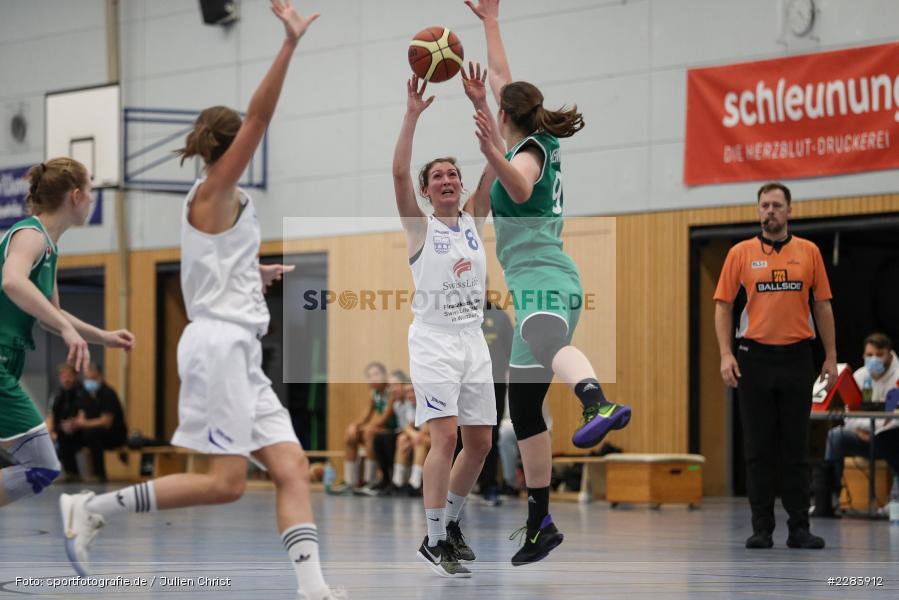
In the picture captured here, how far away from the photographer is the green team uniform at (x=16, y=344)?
5.65 metres

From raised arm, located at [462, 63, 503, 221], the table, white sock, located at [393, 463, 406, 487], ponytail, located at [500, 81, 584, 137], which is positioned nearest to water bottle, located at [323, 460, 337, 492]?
white sock, located at [393, 463, 406, 487]

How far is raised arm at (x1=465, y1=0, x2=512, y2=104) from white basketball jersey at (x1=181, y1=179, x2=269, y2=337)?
224 centimetres

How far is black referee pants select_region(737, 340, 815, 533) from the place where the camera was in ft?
27.0

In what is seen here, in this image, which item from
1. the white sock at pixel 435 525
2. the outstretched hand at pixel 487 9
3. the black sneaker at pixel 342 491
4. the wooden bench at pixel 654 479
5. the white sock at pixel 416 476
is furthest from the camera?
the black sneaker at pixel 342 491

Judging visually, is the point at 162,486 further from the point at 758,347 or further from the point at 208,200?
the point at 758,347

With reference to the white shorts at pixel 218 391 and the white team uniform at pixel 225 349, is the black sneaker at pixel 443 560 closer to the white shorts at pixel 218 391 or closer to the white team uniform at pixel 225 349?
the white team uniform at pixel 225 349

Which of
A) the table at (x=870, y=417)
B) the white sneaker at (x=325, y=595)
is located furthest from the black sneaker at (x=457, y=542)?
the table at (x=870, y=417)

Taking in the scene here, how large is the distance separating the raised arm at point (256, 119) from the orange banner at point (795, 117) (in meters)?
10.1

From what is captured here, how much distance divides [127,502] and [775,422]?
4.78 metres

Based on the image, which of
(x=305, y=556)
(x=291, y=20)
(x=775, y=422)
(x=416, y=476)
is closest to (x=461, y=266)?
(x=291, y=20)

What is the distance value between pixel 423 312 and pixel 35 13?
56.2ft

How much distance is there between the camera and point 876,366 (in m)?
12.5

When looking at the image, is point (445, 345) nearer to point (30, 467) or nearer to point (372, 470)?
point (30, 467)

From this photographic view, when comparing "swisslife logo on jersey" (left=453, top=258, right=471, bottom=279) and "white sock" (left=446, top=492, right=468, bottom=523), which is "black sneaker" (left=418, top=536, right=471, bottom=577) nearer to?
"white sock" (left=446, top=492, right=468, bottom=523)
